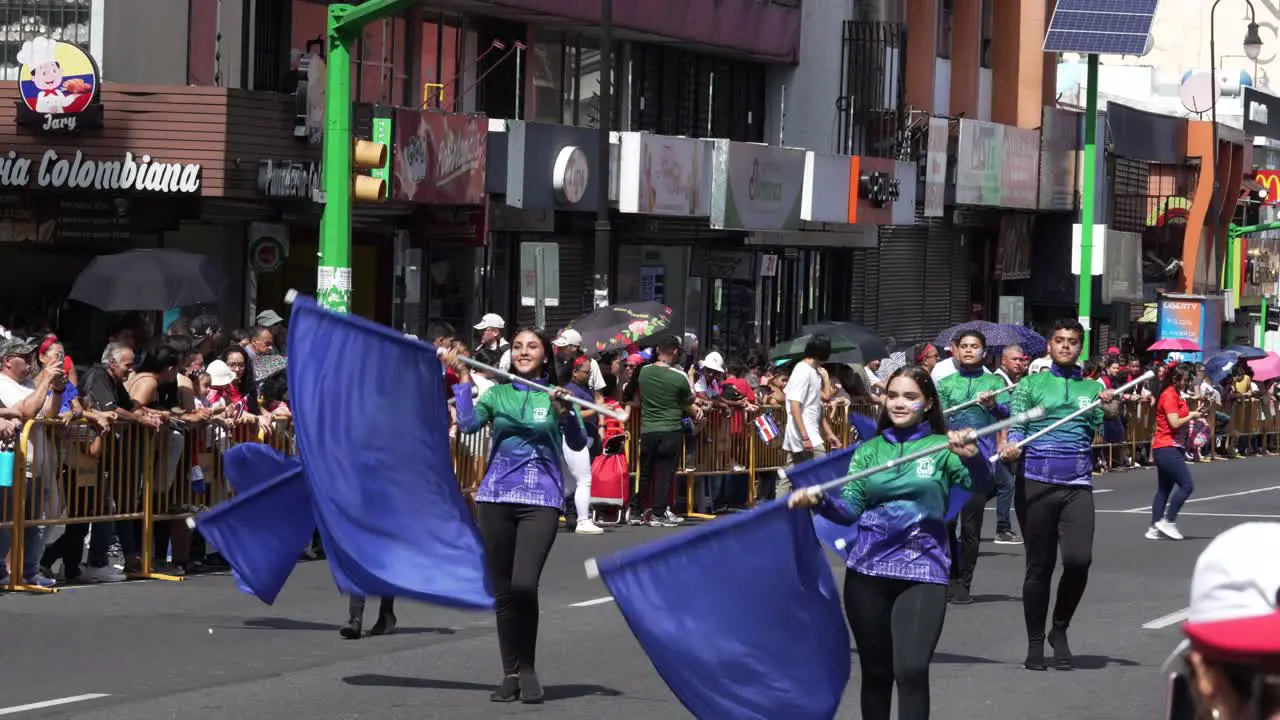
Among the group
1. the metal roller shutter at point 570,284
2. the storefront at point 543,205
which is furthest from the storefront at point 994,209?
the storefront at point 543,205

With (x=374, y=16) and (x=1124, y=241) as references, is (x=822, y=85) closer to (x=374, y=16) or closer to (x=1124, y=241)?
(x=1124, y=241)

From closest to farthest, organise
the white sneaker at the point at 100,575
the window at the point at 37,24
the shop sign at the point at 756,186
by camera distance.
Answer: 1. the white sneaker at the point at 100,575
2. the window at the point at 37,24
3. the shop sign at the point at 756,186

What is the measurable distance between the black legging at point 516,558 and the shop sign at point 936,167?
31.8 m

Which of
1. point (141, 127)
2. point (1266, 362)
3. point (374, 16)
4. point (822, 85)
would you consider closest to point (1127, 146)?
point (1266, 362)

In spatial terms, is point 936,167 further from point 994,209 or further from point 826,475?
point 826,475

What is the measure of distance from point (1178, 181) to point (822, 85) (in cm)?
→ 1778

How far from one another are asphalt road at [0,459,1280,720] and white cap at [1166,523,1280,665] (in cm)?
666

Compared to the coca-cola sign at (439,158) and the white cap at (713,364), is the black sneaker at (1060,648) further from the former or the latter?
the coca-cola sign at (439,158)

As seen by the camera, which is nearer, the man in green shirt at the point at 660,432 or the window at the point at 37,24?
the man in green shirt at the point at 660,432

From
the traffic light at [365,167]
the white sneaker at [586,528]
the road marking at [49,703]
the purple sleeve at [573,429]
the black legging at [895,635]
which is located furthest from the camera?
the white sneaker at [586,528]

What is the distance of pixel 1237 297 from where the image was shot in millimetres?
60062

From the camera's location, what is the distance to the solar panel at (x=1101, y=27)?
104 feet

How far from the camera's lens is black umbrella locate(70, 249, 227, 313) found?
20.5 metres

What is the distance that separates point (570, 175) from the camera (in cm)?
3016
